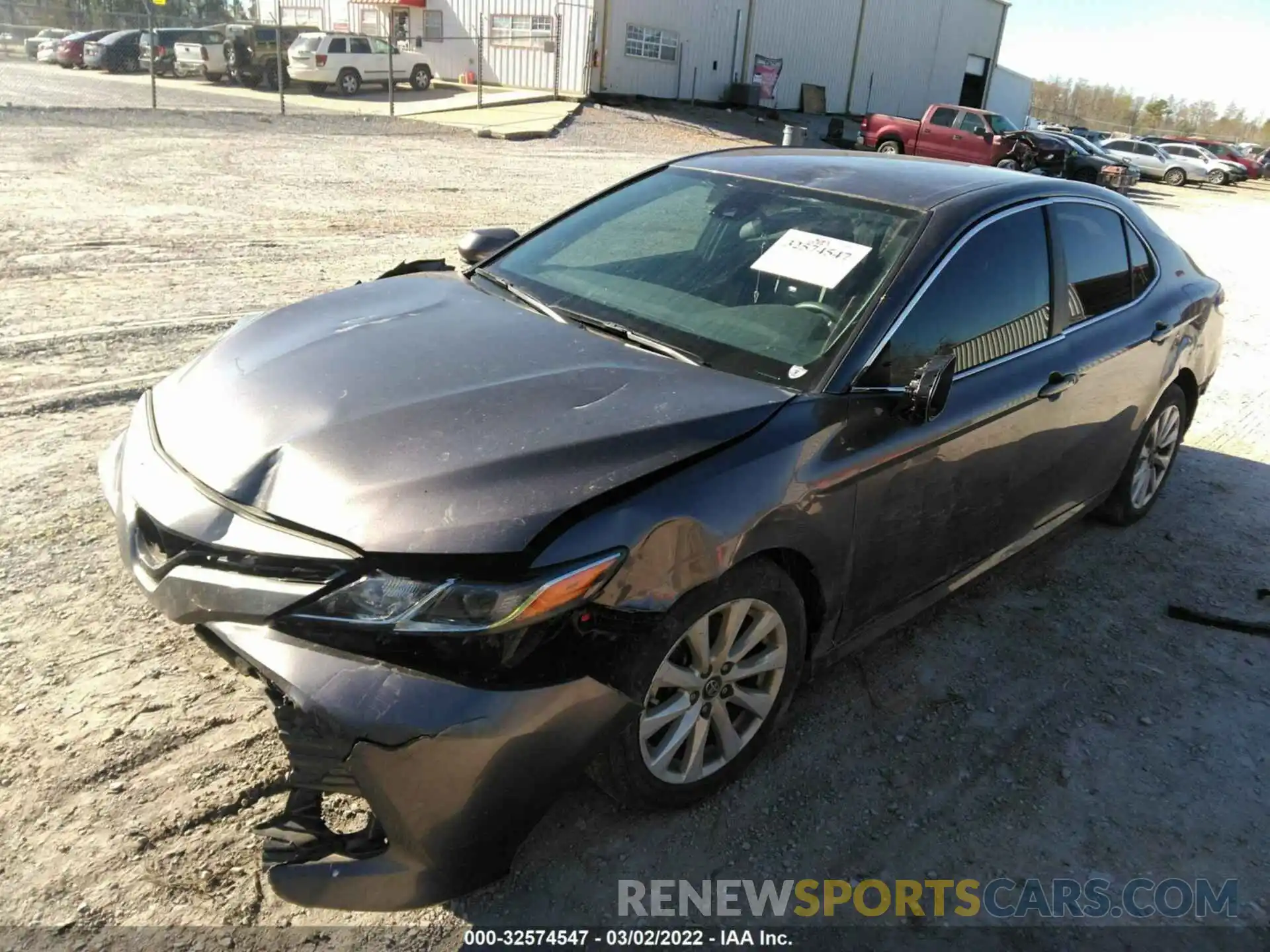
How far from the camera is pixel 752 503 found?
244 centimetres

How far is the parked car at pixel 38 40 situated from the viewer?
36.0 m

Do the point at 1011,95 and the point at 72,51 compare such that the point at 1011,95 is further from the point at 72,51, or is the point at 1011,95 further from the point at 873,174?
the point at 873,174

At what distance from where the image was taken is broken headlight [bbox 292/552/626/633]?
204 centimetres

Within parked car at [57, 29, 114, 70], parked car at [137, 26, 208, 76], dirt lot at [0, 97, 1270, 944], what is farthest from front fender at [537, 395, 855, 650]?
parked car at [57, 29, 114, 70]

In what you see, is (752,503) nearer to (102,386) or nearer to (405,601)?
(405,601)

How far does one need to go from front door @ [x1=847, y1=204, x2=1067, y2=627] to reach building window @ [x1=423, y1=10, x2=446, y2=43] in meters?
33.1

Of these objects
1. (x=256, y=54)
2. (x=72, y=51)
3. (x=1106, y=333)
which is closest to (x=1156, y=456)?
(x=1106, y=333)

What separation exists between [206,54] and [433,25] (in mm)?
7548

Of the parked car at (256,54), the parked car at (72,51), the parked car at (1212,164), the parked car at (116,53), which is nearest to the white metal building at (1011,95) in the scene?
the parked car at (1212,164)

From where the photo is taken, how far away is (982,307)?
3262 millimetres

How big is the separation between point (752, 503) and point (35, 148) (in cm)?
1482

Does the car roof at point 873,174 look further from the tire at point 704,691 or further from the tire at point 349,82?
the tire at point 349,82

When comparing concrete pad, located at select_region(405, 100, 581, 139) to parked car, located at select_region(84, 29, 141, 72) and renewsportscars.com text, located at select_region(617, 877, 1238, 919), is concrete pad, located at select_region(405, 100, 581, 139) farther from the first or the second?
renewsportscars.com text, located at select_region(617, 877, 1238, 919)

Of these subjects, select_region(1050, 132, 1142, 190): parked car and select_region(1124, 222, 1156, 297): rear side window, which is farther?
select_region(1050, 132, 1142, 190): parked car
